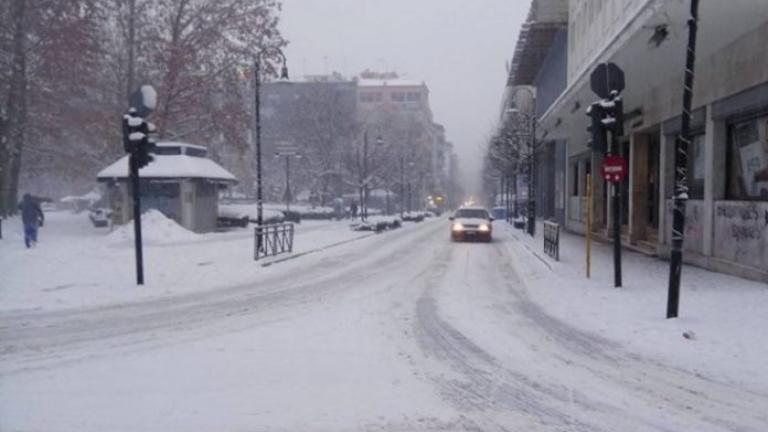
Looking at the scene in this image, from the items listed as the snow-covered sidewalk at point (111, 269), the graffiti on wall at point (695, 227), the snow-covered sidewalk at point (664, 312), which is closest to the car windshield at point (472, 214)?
the snow-covered sidewalk at point (111, 269)

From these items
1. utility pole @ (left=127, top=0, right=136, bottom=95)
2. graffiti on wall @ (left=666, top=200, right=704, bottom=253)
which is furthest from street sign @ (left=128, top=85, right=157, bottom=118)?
utility pole @ (left=127, top=0, right=136, bottom=95)

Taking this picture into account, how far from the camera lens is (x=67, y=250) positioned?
20969 millimetres

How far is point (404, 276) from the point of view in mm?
15828

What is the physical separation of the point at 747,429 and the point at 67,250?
20.7 metres

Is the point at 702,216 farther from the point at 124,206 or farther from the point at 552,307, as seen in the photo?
the point at 124,206

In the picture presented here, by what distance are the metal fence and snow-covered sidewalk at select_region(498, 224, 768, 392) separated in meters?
1.47

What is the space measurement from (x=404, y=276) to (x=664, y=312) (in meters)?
6.90

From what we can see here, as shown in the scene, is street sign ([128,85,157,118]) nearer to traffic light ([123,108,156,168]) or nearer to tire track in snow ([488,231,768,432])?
traffic light ([123,108,156,168])

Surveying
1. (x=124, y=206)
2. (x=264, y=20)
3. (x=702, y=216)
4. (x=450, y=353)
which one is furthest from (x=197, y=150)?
Answer: (x=450, y=353)

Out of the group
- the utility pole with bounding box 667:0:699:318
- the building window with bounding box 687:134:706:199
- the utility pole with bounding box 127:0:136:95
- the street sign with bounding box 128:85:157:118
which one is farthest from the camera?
the utility pole with bounding box 127:0:136:95

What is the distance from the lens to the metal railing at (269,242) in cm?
1905

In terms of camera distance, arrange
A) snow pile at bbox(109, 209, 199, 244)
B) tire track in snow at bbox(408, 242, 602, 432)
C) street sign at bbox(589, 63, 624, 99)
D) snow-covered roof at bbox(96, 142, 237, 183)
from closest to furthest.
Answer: tire track in snow at bbox(408, 242, 602, 432)
street sign at bbox(589, 63, 624, 99)
snow pile at bbox(109, 209, 199, 244)
snow-covered roof at bbox(96, 142, 237, 183)

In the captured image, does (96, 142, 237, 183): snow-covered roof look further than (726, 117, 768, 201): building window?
Yes

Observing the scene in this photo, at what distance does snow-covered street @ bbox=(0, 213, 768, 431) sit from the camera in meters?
5.52
